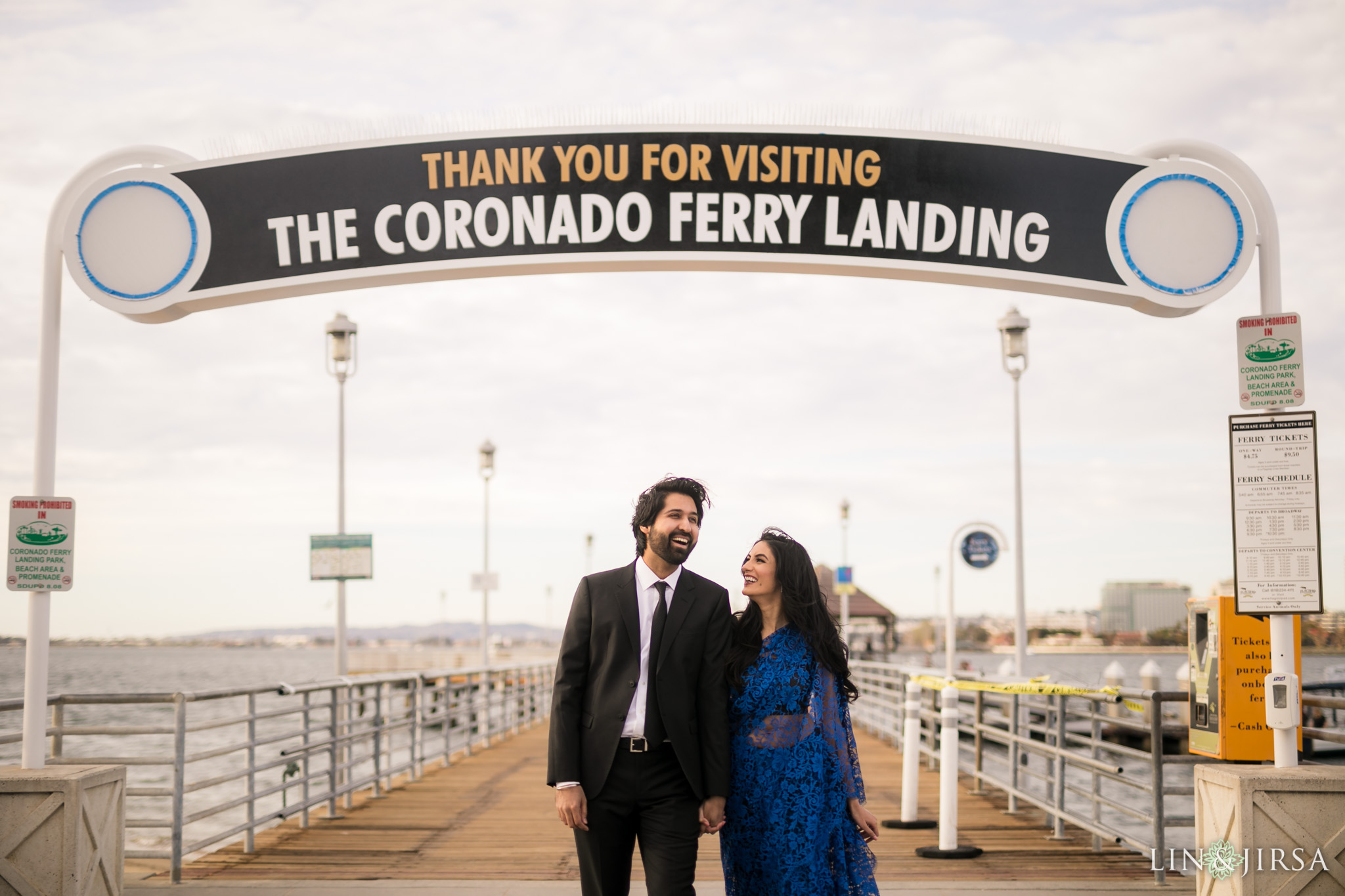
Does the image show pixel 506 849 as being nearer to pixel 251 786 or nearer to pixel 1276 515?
pixel 251 786

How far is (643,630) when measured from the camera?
13.4 feet

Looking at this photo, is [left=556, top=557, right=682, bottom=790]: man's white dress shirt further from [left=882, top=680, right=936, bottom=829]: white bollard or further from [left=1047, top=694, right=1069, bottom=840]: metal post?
[left=1047, top=694, right=1069, bottom=840]: metal post

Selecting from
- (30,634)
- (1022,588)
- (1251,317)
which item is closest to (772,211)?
(1251,317)

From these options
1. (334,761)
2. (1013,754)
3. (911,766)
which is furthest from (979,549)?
(334,761)

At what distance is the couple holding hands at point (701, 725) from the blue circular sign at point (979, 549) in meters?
13.0

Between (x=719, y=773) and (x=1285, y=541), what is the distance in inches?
115

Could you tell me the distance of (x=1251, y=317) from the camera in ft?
17.1

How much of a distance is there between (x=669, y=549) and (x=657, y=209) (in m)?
2.63

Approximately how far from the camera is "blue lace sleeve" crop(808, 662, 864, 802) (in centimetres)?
427

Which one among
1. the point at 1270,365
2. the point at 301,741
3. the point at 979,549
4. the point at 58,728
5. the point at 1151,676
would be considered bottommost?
the point at 1151,676

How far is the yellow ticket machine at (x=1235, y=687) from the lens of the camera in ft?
19.4

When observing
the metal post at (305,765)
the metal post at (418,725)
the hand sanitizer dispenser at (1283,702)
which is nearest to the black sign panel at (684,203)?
the hand sanitizer dispenser at (1283,702)

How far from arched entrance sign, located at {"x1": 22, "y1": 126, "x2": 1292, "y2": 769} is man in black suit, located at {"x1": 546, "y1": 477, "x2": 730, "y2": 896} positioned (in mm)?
2362

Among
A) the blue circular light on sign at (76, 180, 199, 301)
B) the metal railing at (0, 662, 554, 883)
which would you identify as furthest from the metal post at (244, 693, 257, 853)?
the blue circular light on sign at (76, 180, 199, 301)
